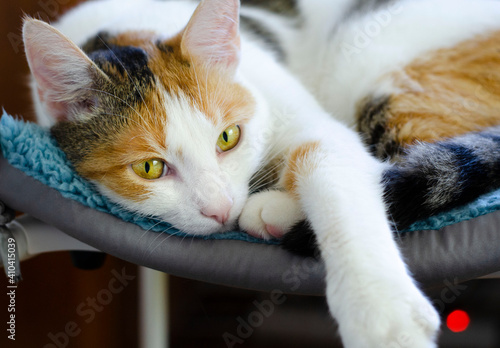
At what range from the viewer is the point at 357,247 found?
85 centimetres

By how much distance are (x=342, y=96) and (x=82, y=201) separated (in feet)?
3.02

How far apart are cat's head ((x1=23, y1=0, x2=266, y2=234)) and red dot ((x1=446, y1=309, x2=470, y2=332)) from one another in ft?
3.96

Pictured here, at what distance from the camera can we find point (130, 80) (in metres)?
1.14

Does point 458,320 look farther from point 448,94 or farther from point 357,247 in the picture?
point 357,247

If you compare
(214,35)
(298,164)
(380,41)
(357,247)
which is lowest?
(357,247)

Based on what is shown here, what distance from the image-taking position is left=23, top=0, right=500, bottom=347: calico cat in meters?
0.84

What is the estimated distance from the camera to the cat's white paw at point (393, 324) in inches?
28.2

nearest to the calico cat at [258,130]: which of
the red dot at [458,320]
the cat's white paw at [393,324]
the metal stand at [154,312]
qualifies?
the cat's white paw at [393,324]

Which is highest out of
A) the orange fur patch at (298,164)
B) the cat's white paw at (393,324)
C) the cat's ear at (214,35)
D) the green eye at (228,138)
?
the cat's ear at (214,35)

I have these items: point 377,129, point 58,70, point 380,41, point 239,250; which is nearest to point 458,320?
point 377,129

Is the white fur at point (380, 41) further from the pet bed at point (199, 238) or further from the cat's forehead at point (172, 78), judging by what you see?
the pet bed at point (199, 238)

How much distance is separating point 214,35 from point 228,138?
0.30 m

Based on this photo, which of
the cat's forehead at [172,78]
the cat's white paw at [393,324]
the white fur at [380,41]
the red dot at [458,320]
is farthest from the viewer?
the red dot at [458,320]

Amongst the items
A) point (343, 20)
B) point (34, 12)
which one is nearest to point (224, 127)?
point (343, 20)
